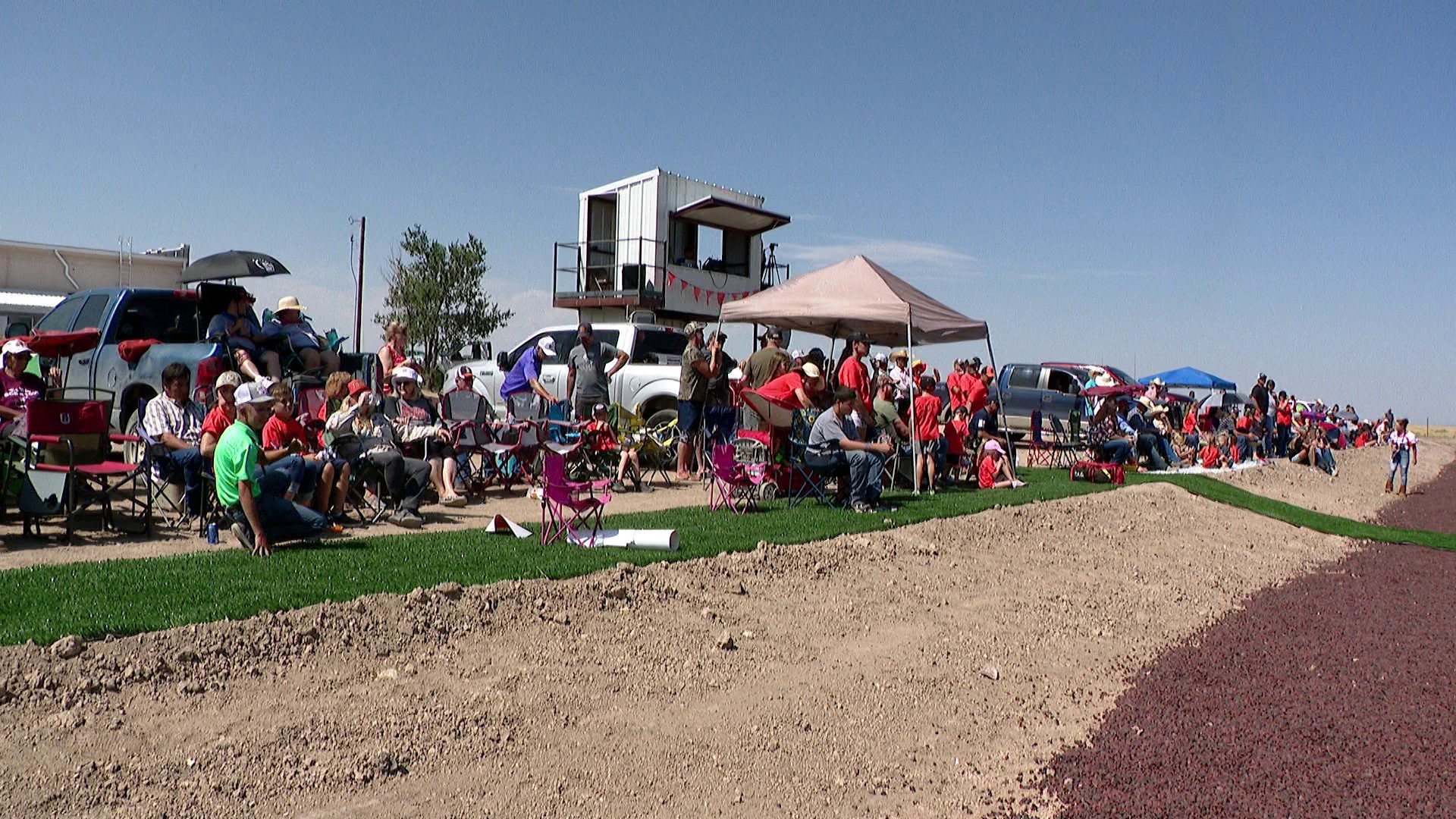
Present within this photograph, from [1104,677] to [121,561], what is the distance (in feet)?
20.4

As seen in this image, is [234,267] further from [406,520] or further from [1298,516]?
[1298,516]

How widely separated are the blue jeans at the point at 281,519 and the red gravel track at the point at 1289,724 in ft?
15.5

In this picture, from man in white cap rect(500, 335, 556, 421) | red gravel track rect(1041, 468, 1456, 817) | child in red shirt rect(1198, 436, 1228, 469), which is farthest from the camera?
child in red shirt rect(1198, 436, 1228, 469)

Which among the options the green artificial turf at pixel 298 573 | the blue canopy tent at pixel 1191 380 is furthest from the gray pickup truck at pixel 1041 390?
the green artificial turf at pixel 298 573

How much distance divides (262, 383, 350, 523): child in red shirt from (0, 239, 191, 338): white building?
12.2 m

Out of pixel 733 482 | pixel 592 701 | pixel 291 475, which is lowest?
pixel 592 701

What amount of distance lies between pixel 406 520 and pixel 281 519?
151 centimetres

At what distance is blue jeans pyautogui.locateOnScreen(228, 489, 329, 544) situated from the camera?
22.6 feet

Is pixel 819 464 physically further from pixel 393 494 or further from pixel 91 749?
pixel 91 749

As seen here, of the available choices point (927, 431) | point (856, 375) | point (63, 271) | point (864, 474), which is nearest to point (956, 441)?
point (927, 431)

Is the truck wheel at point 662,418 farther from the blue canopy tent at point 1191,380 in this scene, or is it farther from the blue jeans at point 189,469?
the blue canopy tent at point 1191,380

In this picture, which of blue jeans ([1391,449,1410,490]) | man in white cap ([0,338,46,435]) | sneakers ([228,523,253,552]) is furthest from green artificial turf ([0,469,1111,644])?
blue jeans ([1391,449,1410,490])

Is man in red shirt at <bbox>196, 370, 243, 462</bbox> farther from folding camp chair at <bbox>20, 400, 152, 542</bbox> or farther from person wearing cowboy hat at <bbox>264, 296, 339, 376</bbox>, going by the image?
person wearing cowboy hat at <bbox>264, 296, 339, 376</bbox>

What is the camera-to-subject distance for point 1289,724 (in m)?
6.23
